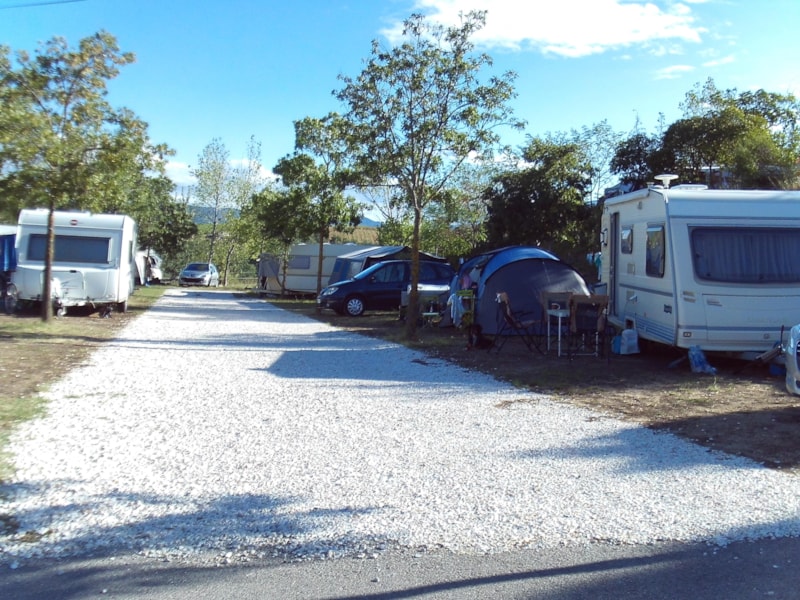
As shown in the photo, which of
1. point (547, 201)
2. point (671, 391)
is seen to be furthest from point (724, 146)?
point (671, 391)

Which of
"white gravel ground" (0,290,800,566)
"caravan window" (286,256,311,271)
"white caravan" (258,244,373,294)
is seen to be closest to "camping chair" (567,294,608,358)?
"white gravel ground" (0,290,800,566)

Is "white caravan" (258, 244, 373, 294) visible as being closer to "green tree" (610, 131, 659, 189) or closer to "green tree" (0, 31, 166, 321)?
"green tree" (610, 131, 659, 189)

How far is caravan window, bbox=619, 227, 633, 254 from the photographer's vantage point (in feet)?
40.3

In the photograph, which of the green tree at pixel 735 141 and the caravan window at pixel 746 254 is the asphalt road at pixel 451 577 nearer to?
the caravan window at pixel 746 254

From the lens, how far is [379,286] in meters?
20.8

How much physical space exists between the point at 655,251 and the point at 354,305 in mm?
10853

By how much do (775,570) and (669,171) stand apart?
1878cm

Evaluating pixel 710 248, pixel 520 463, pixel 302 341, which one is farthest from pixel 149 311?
pixel 520 463

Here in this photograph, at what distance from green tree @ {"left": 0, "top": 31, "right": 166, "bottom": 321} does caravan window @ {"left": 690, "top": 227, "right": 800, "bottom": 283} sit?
9.59 meters

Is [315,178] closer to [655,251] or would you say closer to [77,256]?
[77,256]

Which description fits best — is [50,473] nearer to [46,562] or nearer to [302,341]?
[46,562]

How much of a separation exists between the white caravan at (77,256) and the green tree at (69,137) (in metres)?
2.66

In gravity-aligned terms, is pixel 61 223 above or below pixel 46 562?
above

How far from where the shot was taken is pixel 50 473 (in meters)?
5.43
